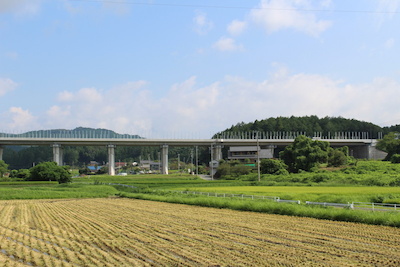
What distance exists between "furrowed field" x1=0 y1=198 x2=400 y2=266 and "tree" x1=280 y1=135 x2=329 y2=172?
68004 millimetres

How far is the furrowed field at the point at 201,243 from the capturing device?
512 inches

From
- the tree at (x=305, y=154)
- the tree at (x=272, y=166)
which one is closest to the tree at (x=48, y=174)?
the tree at (x=272, y=166)

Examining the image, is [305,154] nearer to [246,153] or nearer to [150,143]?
[246,153]

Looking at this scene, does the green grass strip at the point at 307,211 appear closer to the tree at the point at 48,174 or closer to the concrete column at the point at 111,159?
the tree at the point at 48,174

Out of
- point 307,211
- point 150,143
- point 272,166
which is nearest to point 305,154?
point 272,166

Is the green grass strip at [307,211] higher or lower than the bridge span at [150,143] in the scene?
lower

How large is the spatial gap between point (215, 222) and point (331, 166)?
7731cm

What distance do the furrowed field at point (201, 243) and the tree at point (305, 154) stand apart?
68.0 meters

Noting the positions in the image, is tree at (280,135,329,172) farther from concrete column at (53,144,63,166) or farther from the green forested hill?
the green forested hill

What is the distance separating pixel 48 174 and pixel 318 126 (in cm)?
12988

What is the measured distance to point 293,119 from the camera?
→ 191 m

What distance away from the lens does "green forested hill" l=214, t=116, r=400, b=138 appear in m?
179

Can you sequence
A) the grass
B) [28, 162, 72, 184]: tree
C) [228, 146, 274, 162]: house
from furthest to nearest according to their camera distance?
[228, 146, 274, 162]: house, [28, 162, 72, 184]: tree, the grass

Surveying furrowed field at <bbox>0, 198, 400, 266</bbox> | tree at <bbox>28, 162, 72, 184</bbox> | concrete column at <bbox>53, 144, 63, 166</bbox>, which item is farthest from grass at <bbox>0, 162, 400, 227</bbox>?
concrete column at <bbox>53, 144, 63, 166</bbox>
